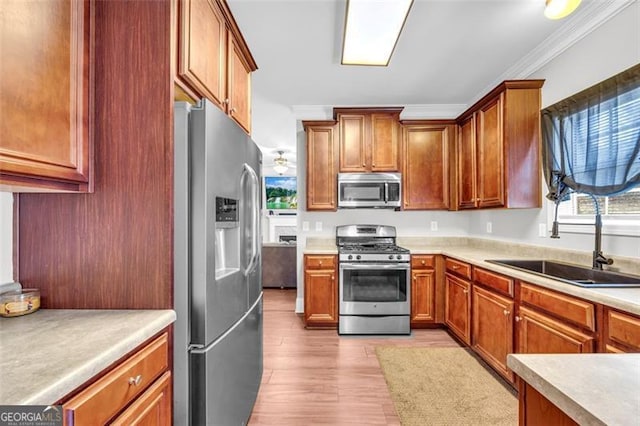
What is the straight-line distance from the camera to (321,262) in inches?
129

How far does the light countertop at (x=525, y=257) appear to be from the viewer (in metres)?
1.39

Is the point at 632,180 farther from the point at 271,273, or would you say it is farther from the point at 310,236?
the point at 271,273

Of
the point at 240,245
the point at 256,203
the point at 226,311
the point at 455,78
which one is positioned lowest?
the point at 226,311

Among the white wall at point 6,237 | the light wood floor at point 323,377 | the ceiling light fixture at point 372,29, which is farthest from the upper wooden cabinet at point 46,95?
the light wood floor at point 323,377

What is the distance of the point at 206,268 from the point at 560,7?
2267 mm

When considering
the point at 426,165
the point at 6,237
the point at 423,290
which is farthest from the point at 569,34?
the point at 6,237

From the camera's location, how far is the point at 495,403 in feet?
6.61

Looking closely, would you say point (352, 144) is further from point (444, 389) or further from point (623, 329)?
point (623, 329)

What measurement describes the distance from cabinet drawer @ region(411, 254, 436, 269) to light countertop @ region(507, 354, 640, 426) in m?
2.56

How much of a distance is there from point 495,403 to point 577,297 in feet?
3.23

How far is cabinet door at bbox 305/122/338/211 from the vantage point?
3604mm

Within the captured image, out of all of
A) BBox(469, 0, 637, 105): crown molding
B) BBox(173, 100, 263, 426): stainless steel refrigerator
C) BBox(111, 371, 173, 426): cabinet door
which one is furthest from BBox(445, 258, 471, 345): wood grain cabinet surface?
BBox(111, 371, 173, 426): cabinet door

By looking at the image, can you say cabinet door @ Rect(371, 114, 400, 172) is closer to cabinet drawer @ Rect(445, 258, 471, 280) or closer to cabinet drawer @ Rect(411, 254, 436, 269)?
cabinet drawer @ Rect(411, 254, 436, 269)

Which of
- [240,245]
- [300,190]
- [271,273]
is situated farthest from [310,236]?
[240,245]
